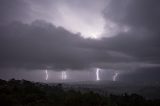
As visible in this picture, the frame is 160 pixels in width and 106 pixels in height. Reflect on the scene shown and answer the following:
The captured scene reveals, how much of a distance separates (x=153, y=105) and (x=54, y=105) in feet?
137

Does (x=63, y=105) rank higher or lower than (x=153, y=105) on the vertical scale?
higher

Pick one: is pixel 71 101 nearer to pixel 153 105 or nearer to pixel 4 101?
pixel 4 101

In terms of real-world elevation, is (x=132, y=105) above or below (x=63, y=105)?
below

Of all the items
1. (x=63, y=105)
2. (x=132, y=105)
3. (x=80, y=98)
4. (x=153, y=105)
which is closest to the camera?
(x=63, y=105)

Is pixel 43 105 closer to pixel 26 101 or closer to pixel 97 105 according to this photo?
pixel 26 101

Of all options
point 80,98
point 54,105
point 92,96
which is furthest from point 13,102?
point 92,96

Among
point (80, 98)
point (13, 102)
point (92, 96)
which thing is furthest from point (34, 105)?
point (92, 96)

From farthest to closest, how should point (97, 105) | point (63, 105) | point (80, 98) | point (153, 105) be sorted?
point (153, 105) < point (80, 98) < point (97, 105) < point (63, 105)

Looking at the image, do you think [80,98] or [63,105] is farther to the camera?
[80,98]

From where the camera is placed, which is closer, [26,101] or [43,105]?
[43,105]

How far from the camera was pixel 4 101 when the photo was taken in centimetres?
2634

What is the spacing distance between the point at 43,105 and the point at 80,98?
28.9ft

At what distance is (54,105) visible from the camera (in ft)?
90.6

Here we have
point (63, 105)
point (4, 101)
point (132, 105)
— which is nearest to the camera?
point (4, 101)
